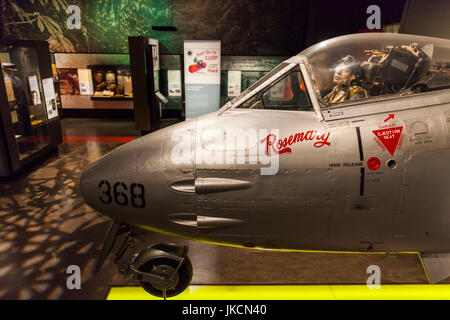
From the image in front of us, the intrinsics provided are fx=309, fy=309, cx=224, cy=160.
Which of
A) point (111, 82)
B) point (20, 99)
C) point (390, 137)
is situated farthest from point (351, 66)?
point (111, 82)

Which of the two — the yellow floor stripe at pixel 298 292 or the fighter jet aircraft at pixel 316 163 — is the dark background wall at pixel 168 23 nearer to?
the fighter jet aircraft at pixel 316 163

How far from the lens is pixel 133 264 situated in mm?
3717

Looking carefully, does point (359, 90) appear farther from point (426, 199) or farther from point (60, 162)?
point (60, 162)

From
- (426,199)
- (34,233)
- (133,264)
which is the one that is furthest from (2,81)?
(426,199)

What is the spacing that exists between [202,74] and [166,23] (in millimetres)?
4964

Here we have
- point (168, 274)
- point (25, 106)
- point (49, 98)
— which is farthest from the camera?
point (49, 98)

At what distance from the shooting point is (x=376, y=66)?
3305mm

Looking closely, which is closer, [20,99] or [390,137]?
[390,137]

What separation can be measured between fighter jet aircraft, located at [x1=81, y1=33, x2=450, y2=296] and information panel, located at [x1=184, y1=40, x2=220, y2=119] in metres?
7.41

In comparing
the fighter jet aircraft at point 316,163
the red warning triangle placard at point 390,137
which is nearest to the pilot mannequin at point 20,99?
the fighter jet aircraft at point 316,163

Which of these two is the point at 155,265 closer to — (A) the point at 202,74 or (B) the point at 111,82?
(A) the point at 202,74

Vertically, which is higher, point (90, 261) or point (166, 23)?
point (166, 23)

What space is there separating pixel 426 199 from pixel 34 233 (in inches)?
237

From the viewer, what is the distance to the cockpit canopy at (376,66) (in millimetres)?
3170
